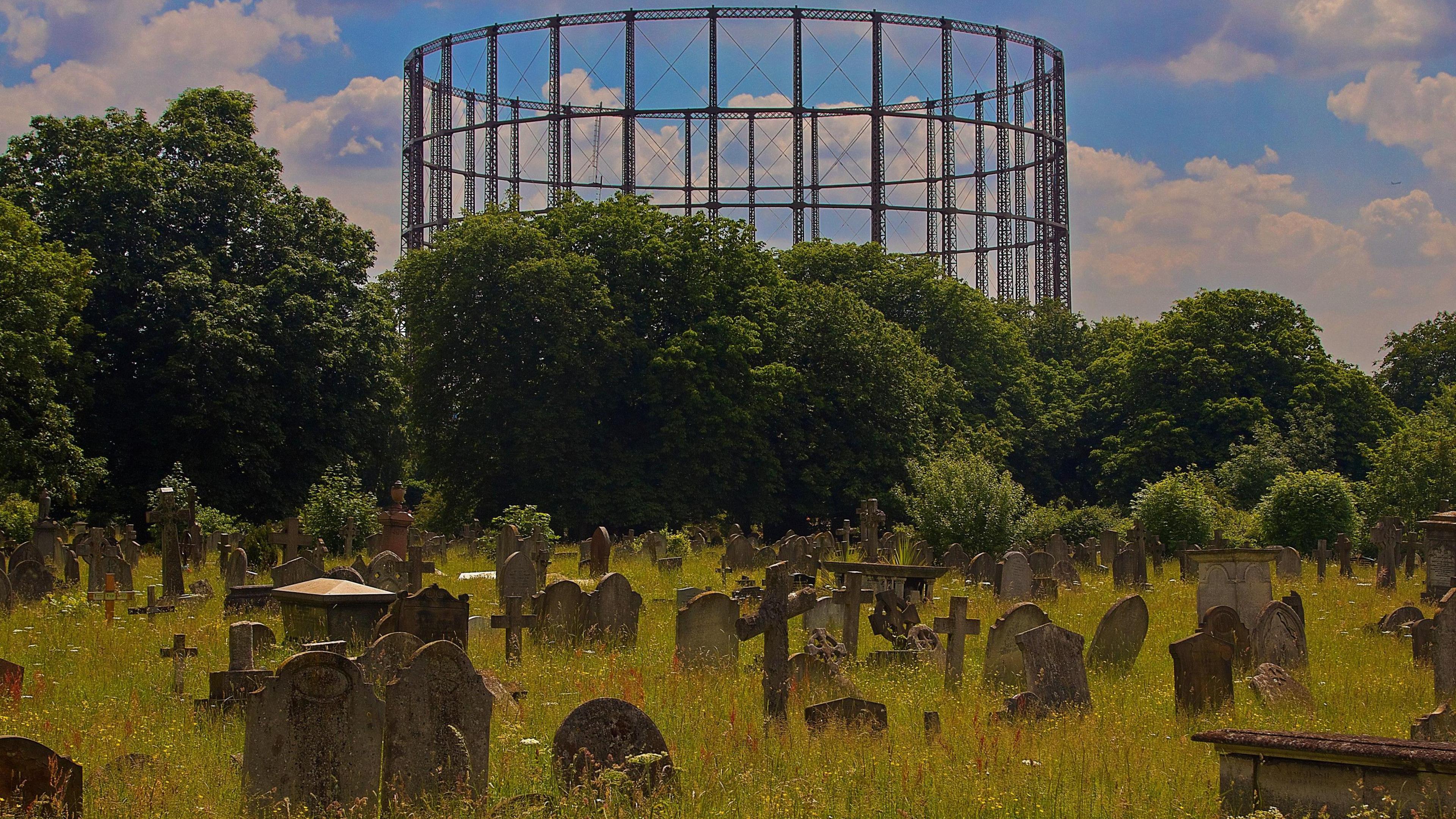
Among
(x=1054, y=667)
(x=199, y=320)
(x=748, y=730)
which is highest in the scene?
(x=199, y=320)

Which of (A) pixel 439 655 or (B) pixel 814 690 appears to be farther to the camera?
(B) pixel 814 690

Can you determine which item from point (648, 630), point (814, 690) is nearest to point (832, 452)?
point (648, 630)

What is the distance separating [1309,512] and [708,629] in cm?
1945

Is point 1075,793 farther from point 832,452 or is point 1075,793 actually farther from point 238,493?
point 832,452

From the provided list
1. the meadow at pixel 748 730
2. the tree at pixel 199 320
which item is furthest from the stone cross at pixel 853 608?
the tree at pixel 199 320

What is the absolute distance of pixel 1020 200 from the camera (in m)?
52.2

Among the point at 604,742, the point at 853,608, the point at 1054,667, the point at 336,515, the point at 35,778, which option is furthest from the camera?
the point at 336,515

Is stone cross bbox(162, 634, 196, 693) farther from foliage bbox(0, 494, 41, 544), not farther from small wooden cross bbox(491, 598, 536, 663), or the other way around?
foliage bbox(0, 494, 41, 544)

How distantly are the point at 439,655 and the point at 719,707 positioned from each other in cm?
275

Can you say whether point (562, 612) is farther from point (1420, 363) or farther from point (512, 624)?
point (1420, 363)

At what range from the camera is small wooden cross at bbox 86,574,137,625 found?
1265 cm

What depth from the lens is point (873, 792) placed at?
6.43 meters

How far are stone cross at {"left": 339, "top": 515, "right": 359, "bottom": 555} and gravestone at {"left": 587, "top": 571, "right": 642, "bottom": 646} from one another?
10.3 meters

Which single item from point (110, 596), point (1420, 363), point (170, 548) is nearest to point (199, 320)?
point (170, 548)
